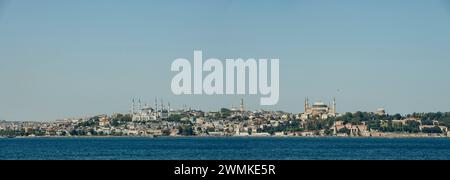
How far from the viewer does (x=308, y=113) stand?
198250 mm

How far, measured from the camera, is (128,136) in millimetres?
199625
